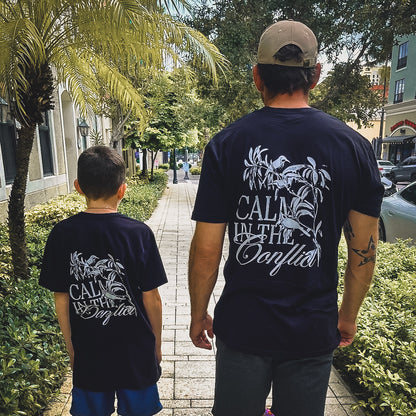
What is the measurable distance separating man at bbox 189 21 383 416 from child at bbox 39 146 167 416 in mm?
468

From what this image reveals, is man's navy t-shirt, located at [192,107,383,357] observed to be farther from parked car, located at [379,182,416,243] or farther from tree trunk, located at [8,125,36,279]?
parked car, located at [379,182,416,243]

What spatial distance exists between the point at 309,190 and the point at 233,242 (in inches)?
14.3

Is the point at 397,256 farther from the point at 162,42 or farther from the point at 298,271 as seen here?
the point at 162,42

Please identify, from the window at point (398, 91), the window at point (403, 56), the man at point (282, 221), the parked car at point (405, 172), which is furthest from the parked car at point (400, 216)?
the window at point (403, 56)

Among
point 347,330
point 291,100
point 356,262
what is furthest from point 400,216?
point 291,100

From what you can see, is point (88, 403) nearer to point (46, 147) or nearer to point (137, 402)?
point (137, 402)

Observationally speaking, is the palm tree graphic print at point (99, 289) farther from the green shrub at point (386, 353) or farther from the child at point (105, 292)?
the green shrub at point (386, 353)

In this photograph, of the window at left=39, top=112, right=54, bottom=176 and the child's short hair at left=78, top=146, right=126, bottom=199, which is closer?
the child's short hair at left=78, top=146, right=126, bottom=199

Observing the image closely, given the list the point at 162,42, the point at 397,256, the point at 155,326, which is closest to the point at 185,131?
the point at 162,42

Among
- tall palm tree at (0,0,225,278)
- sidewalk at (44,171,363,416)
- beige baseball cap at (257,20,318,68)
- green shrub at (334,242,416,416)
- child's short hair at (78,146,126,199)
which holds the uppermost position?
tall palm tree at (0,0,225,278)

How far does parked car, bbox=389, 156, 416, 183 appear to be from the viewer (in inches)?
786

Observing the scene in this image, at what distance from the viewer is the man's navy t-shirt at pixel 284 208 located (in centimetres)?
135

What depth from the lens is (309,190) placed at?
4.46ft

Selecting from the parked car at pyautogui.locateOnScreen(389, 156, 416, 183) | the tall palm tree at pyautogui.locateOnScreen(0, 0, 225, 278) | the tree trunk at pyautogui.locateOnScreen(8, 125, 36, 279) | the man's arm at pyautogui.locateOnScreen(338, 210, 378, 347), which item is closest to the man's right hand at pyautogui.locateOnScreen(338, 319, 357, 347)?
the man's arm at pyautogui.locateOnScreen(338, 210, 378, 347)
